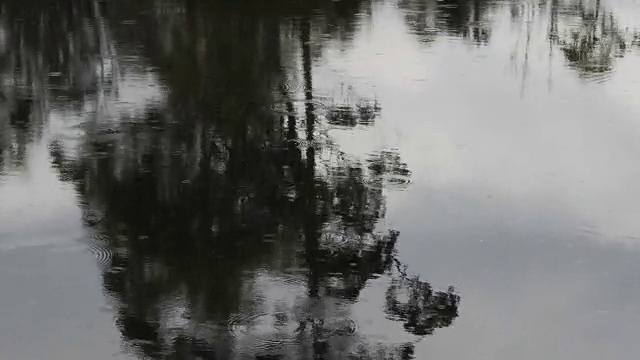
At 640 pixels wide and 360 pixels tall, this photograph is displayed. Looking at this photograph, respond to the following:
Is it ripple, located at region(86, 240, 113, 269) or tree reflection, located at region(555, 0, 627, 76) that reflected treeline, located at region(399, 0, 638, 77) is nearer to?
tree reflection, located at region(555, 0, 627, 76)

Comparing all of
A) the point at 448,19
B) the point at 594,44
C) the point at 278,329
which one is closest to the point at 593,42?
the point at 594,44

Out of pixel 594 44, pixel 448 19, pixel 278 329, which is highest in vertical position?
pixel 448 19

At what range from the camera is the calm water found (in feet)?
17.8

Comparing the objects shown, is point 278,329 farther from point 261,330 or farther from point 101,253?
point 101,253

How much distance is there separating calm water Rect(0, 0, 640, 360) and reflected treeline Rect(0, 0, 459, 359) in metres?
0.02

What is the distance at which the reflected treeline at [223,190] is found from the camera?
5.48m

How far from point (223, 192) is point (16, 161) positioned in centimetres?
206

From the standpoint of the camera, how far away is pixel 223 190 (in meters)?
7.30

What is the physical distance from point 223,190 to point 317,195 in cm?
74

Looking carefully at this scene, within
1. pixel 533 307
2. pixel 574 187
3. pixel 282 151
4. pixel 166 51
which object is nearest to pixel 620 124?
pixel 574 187

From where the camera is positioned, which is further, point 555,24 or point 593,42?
point 555,24

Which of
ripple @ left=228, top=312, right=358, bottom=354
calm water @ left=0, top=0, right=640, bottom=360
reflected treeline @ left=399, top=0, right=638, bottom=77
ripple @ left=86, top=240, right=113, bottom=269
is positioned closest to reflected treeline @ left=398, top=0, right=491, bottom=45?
reflected treeline @ left=399, top=0, right=638, bottom=77

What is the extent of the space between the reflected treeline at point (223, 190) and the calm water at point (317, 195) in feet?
0.08

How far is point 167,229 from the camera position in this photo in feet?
21.8
